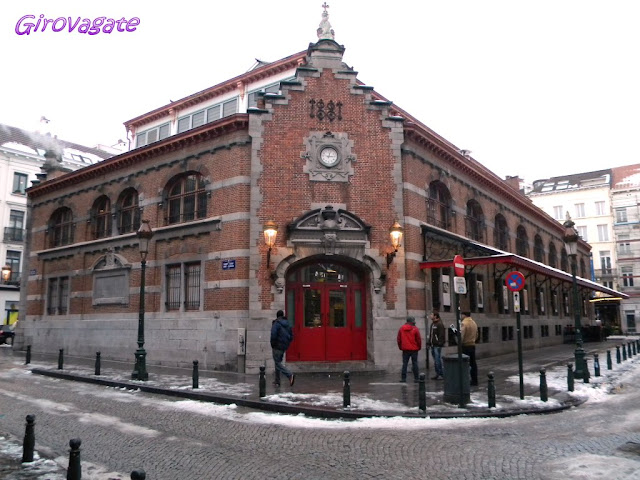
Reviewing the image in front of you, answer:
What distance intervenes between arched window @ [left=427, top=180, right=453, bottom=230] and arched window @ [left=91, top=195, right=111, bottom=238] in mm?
13889

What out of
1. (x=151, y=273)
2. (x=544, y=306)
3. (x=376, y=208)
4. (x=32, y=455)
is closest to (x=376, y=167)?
(x=376, y=208)

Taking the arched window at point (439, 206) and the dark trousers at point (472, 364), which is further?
the arched window at point (439, 206)

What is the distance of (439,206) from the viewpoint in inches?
845

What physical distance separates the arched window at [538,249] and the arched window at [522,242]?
168 centimetres

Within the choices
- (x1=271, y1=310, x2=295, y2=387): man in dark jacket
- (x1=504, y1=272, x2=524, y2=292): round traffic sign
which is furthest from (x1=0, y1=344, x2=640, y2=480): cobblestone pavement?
(x1=504, y1=272, x2=524, y2=292): round traffic sign

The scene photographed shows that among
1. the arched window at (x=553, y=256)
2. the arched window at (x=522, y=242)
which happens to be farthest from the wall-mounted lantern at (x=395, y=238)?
the arched window at (x=553, y=256)

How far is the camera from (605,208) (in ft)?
208

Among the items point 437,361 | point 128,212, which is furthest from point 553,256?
point 128,212

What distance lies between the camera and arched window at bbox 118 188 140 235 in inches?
837

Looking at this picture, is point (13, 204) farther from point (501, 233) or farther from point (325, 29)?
point (501, 233)

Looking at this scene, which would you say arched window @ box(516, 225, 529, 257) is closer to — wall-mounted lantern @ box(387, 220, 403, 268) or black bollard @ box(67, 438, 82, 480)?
wall-mounted lantern @ box(387, 220, 403, 268)

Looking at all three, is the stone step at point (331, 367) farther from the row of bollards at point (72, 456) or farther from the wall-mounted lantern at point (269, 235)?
the row of bollards at point (72, 456)

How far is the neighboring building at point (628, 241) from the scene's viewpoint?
202ft

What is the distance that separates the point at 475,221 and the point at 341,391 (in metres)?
14.8
